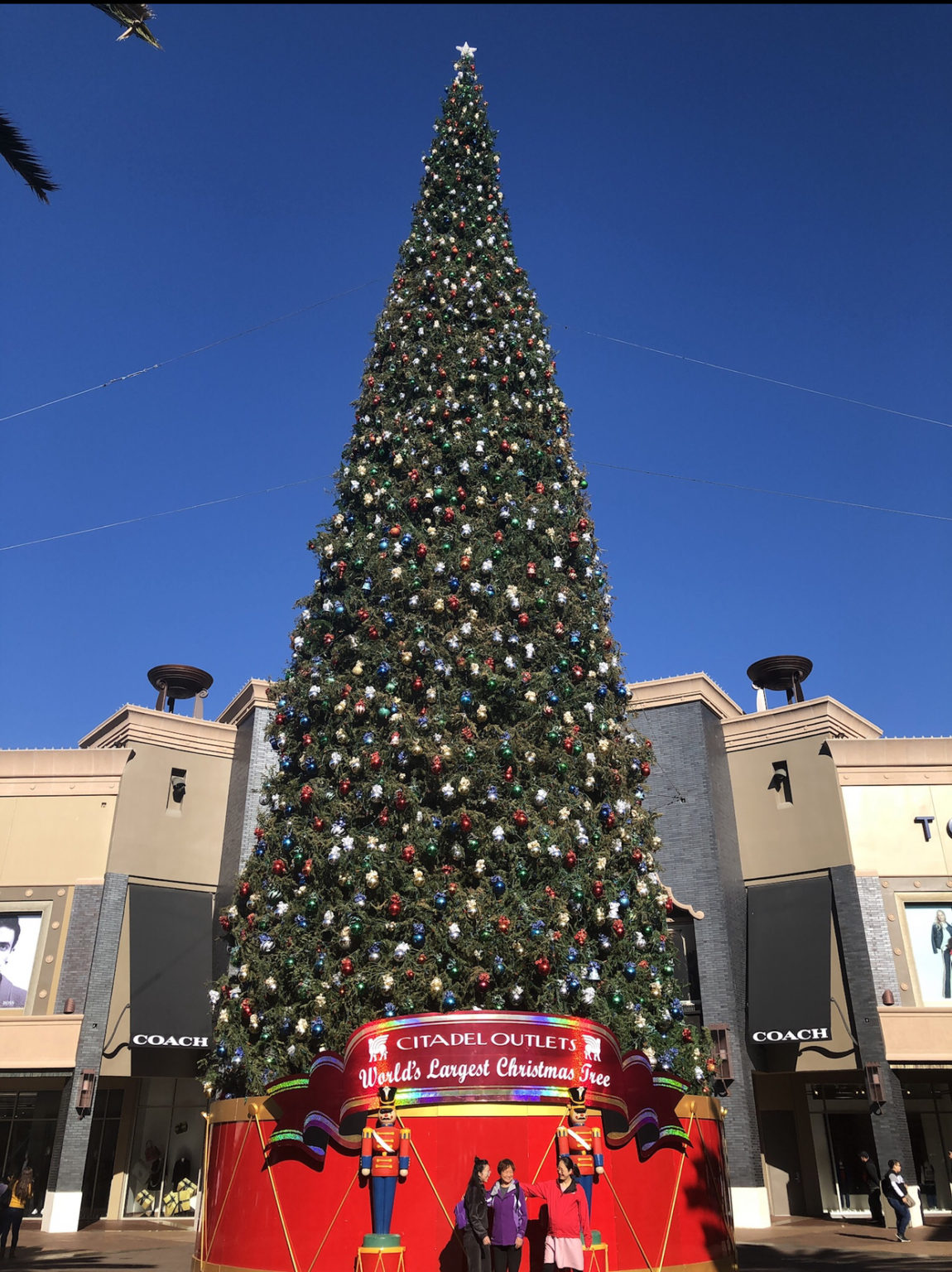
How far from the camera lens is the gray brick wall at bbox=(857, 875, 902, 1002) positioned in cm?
1947

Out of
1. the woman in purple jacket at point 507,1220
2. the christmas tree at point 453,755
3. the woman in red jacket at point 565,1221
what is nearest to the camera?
the woman in red jacket at point 565,1221

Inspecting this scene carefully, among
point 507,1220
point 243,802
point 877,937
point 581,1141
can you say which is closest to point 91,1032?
point 243,802

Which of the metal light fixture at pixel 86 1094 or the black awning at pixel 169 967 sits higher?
the black awning at pixel 169 967

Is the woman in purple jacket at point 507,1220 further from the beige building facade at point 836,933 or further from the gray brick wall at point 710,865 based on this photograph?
the beige building facade at point 836,933

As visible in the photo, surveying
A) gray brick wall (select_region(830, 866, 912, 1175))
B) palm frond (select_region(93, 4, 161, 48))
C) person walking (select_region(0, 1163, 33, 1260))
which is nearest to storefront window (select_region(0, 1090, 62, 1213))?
person walking (select_region(0, 1163, 33, 1260))

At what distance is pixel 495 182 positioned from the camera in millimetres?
17234

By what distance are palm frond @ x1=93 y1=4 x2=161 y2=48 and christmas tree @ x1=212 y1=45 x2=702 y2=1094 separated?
5.98m

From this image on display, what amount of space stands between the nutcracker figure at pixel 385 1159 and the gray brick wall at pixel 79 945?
12.4 m

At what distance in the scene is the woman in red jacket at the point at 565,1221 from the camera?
27.4 feet

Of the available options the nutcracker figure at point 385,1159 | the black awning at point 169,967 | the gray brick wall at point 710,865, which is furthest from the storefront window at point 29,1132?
the nutcracker figure at point 385,1159

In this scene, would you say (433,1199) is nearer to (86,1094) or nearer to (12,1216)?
(12,1216)

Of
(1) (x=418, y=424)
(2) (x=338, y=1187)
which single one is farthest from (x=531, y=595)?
Result: (2) (x=338, y=1187)

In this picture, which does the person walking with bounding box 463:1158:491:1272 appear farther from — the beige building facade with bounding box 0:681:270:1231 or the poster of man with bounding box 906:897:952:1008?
the poster of man with bounding box 906:897:952:1008

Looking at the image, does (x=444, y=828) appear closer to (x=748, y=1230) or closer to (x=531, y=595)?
(x=531, y=595)
